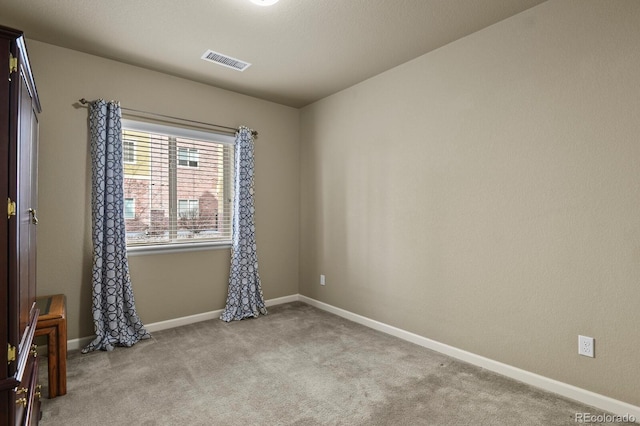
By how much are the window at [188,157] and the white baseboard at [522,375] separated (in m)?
2.44

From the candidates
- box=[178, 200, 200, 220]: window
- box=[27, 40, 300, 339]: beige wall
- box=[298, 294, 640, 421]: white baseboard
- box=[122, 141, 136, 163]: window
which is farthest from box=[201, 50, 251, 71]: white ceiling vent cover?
box=[298, 294, 640, 421]: white baseboard

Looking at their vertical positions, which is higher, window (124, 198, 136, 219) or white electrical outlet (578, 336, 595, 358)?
window (124, 198, 136, 219)

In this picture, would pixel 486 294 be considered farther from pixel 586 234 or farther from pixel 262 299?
pixel 262 299

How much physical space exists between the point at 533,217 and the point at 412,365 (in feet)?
4.52

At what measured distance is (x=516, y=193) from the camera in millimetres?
2412

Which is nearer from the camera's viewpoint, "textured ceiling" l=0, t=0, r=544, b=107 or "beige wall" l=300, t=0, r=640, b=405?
"beige wall" l=300, t=0, r=640, b=405

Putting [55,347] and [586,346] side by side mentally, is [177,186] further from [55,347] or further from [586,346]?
[586,346]

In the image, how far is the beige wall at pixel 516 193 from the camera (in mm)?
1994

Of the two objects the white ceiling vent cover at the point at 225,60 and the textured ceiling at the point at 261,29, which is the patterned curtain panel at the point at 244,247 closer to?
the white ceiling vent cover at the point at 225,60

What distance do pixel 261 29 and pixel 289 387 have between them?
2561 mm

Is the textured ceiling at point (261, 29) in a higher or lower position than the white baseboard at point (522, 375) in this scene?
higher

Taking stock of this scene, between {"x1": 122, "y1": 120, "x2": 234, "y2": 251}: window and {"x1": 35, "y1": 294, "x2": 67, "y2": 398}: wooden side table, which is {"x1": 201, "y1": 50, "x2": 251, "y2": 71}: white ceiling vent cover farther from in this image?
{"x1": 35, "y1": 294, "x2": 67, "y2": 398}: wooden side table

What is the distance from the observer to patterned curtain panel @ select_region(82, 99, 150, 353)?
2.91 metres

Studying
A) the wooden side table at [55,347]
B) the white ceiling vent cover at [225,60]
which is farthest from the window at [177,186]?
the wooden side table at [55,347]
